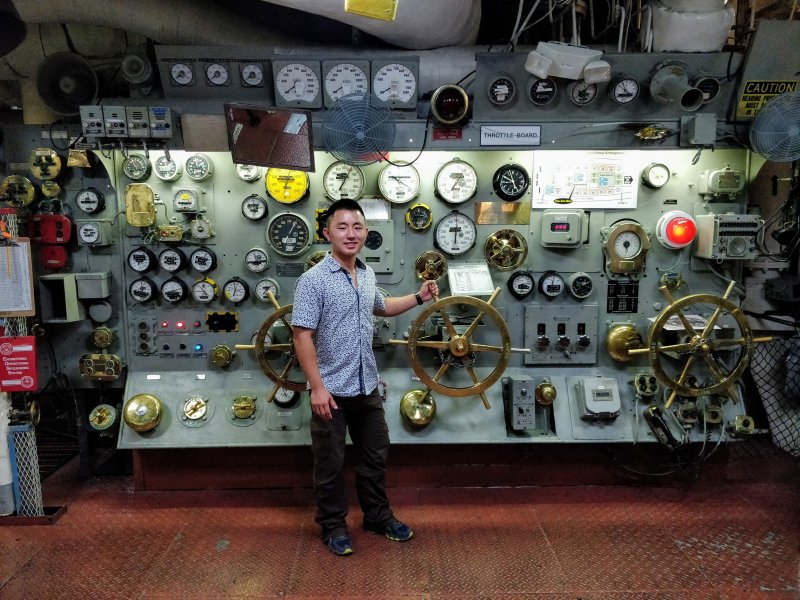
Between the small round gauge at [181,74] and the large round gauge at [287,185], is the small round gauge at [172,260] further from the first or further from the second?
the small round gauge at [181,74]

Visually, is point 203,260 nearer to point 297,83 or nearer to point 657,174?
point 297,83

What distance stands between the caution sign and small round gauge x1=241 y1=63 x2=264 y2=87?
2.73m

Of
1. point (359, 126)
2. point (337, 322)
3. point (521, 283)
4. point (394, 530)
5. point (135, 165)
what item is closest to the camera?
point (337, 322)

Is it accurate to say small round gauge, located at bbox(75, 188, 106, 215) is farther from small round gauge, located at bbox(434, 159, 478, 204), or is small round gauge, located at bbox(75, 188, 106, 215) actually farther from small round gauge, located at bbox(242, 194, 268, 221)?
small round gauge, located at bbox(434, 159, 478, 204)

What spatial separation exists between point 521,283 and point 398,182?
3.19ft

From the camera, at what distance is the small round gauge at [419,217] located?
2.97m

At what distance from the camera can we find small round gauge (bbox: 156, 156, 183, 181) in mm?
2936

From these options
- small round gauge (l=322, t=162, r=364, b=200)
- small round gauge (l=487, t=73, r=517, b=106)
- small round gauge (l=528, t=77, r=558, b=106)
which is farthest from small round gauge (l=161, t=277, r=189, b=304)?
small round gauge (l=528, t=77, r=558, b=106)

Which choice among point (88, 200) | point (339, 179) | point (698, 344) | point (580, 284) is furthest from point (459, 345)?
point (88, 200)

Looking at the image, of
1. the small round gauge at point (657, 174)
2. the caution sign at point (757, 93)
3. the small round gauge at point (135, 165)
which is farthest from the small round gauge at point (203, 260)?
the caution sign at point (757, 93)

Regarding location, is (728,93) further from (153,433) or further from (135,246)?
(153,433)

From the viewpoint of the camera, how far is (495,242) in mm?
3000

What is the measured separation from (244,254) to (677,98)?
260cm

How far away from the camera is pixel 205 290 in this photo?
301 centimetres
